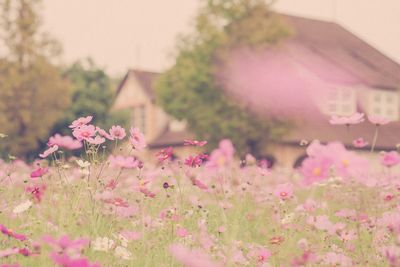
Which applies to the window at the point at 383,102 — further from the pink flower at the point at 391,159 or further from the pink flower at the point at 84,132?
the pink flower at the point at 391,159

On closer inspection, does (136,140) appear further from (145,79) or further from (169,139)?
(145,79)

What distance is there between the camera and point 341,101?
80.7ft

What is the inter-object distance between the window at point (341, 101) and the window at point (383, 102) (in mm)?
823

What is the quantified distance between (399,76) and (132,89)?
12930mm

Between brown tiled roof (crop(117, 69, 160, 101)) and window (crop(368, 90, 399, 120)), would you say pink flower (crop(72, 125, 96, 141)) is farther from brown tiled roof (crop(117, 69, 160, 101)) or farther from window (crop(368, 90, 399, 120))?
brown tiled roof (crop(117, 69, 160, 101))

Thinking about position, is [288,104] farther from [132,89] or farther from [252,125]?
[132,89]

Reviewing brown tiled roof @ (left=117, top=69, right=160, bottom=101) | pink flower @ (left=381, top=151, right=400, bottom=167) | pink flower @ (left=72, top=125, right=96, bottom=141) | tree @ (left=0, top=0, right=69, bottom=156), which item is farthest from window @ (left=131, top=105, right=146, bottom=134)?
pink flower @ (left=381, top=151, right=400, bottom=167)

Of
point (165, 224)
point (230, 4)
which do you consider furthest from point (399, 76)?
point (165, 224)

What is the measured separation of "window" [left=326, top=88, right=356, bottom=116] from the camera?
2430 cm

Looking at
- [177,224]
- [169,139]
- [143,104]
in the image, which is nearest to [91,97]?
[143,104]

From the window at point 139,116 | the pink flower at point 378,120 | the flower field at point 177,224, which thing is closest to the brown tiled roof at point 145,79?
the window at point 139,116

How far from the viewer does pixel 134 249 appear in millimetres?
3922

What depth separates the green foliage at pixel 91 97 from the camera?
98.6 ft

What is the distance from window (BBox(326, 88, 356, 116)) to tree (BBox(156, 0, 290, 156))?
450cm
